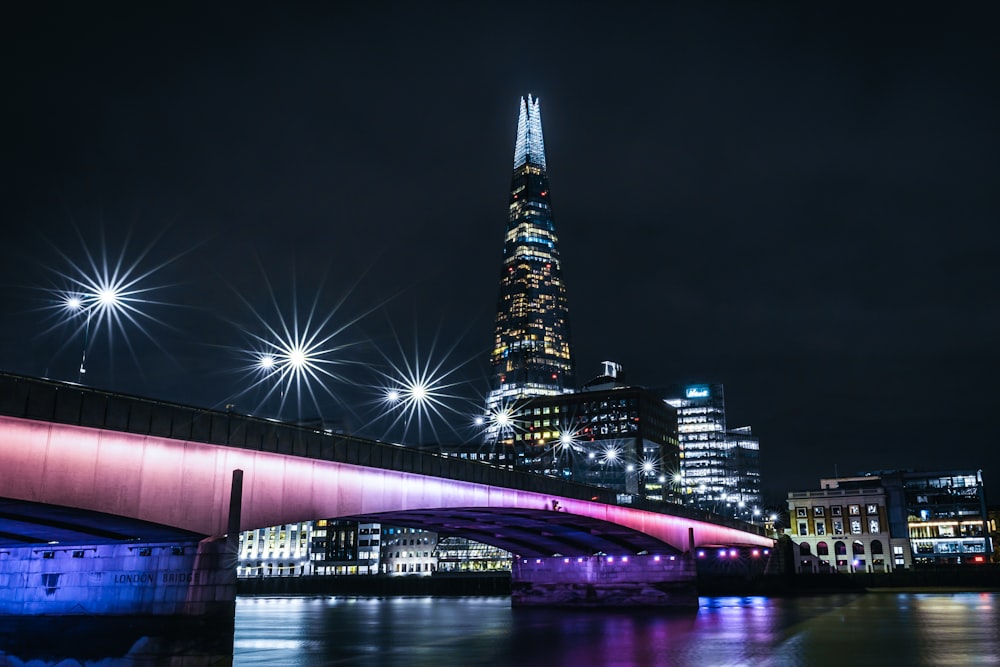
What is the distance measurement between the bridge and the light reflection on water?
28.0ft

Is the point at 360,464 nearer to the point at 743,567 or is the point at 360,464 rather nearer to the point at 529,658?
the point at 529,658

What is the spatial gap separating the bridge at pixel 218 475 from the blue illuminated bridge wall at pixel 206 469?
5cm

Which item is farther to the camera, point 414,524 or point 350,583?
point 350,583

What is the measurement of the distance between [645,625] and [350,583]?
94.8 m

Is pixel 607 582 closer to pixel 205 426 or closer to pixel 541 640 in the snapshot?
Answer: pixel 541 640

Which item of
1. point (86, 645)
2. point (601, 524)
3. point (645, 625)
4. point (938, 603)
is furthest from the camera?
point (938, 603)

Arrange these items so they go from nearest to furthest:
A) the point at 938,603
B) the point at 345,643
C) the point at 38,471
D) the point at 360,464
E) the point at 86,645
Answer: the point at 38,471, the point at 86,645, the point at 360,464, the point at 345,643, the point at 938,603

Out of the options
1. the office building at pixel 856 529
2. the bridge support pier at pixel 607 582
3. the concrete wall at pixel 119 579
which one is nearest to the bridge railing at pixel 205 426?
the concrete wall at pixel 119 579

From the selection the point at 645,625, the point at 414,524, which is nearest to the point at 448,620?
the point at 414,524

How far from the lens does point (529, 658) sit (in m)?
43.0

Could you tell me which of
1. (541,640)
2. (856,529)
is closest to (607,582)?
(541,640)

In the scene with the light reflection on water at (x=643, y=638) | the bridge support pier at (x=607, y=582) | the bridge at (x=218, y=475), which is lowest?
the light reflection on water at (x=643, y=638)

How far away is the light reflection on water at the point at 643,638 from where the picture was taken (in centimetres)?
4141

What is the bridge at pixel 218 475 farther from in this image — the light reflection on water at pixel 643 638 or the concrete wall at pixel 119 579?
the light reflection on water at pixel 643 638
